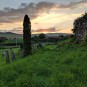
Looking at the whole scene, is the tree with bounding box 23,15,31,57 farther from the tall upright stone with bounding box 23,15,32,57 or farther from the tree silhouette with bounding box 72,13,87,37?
the tree silhouette with bounding box 72,13,87,37

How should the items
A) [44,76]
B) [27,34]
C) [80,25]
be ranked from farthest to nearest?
[80,25] < [27,34] < [44,76]

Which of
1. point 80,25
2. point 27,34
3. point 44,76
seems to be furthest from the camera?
point 80,25

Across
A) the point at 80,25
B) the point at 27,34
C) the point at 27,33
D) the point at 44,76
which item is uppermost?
the point at 80,25

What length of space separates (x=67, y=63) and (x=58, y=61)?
109cm

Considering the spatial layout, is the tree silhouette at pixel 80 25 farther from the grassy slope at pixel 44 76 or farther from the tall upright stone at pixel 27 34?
the grassy slope at pixel 44 76

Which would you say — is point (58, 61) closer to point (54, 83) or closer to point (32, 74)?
point (32, 74)

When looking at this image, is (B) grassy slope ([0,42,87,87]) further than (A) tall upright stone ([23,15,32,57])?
No

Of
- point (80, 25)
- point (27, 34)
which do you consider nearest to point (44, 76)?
point (27, 34)

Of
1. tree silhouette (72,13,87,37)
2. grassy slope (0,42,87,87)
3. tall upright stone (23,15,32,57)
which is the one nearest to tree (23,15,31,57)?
tall upright stone (23,15,32,57)

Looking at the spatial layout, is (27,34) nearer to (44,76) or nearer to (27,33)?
(27,33)

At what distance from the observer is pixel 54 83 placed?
554 inches

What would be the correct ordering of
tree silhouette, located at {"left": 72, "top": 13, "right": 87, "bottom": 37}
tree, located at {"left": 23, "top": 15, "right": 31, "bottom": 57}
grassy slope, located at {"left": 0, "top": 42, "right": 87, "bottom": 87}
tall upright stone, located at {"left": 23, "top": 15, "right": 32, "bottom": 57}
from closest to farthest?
1. grassy slope, located at {"left": 0, "top": 42, "right": 87, "bottom": 87}
2. tall upright stone, located at {"left": 23, "top": 15, "right": 32, "bottom": 57}
3. tree, located at {"left": 23, "top": 15, "right": 31, "bottom": 57}
4. tree silhouette, located at {"left": 72, "top": 13, "right": 87, "bottom": 37}

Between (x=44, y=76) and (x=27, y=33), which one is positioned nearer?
(x=44, y=76)

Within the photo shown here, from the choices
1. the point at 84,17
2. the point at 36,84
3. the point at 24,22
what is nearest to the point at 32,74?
the point at 36,84
